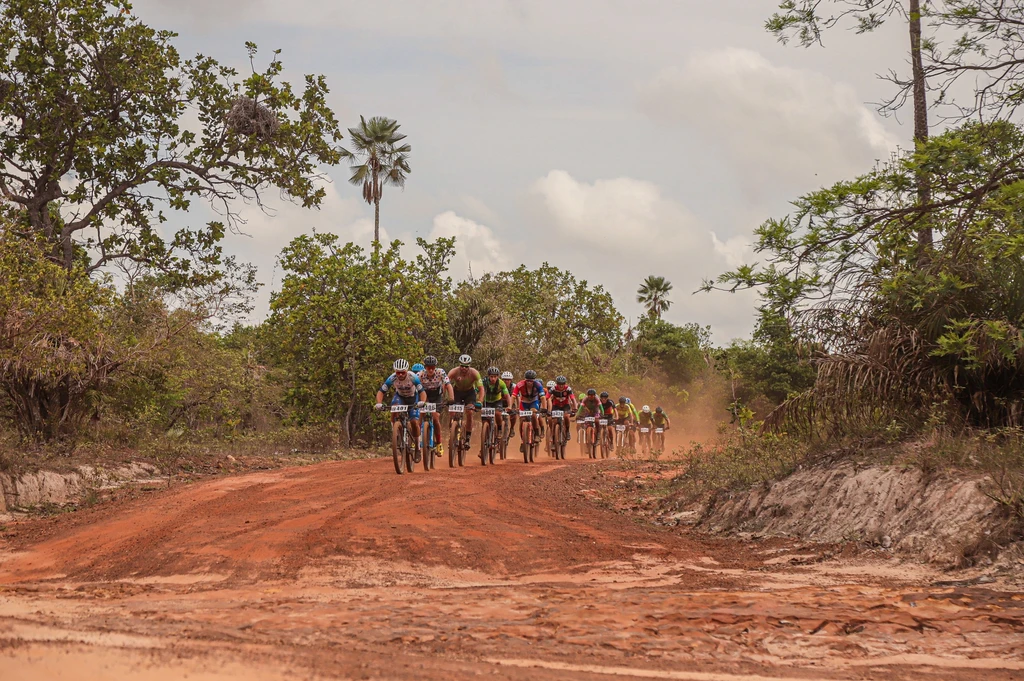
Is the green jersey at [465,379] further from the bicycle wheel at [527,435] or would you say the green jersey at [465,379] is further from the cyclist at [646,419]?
the cyclist at [646,419]

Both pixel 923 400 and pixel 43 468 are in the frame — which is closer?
pixel 923 400

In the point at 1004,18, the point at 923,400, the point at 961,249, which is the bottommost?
the point at 923,400

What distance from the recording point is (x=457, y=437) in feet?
67.2

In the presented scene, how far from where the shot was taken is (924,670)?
17.7 ft

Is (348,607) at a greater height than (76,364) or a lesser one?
lesser

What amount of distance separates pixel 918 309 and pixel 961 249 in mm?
944

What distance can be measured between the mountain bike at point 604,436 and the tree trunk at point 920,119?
539 inches

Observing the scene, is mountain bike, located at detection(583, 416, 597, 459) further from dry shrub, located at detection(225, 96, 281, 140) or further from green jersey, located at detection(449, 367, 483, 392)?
dry shrub, located at detection(225, 96, 281, 140)

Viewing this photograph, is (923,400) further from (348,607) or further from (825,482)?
(348,607)

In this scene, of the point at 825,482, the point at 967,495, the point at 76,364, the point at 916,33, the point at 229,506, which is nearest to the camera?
the point at 967,495

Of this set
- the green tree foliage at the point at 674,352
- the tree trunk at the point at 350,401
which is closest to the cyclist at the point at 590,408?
the tree trunk at the point at 350,401

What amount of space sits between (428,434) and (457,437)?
7.78ft

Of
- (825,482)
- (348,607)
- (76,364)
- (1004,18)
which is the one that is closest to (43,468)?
(76,364)

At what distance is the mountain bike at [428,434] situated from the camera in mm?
17906
